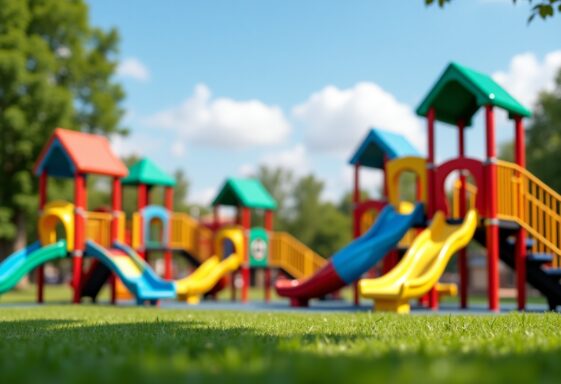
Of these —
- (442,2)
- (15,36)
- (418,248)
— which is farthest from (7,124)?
(442,2)

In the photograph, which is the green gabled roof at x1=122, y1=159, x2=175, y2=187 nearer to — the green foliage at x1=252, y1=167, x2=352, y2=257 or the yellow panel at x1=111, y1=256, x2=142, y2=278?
the yellow panel at x1=111, y1=256, x2=142, y2=278

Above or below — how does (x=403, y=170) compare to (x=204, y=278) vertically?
above

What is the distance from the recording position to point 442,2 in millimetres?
9922

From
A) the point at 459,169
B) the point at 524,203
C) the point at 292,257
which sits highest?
the point at 459,169

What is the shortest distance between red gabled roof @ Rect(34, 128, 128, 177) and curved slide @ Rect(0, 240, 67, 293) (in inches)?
95.6

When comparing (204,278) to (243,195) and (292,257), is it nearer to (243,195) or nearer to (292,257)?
(243,195)

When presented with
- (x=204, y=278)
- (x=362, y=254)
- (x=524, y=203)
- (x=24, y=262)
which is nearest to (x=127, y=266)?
(x=24, y=262)

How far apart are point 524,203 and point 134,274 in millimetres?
10810

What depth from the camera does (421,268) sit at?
1678 centimetres

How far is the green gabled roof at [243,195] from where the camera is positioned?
28.4m

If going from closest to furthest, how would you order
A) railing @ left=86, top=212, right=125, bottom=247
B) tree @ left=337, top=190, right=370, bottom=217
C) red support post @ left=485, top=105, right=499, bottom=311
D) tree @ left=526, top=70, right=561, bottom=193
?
red support post @ left=485, top=105, right=499, bottom=311 → railing @ left=86, top=212, right=125, bottom=247 → tree @ left=526, top=70, right=561, bottom=193 → tree @ left=337, top=190, right=370, bottom=217

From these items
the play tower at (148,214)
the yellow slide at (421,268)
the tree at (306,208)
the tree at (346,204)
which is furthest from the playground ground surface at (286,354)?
the tree at (346,204)

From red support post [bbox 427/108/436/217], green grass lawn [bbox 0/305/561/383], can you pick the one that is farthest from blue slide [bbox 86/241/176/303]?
green grass lawn [bbox 0/305/561/383]

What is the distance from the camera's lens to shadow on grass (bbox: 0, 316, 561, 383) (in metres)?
4.28
